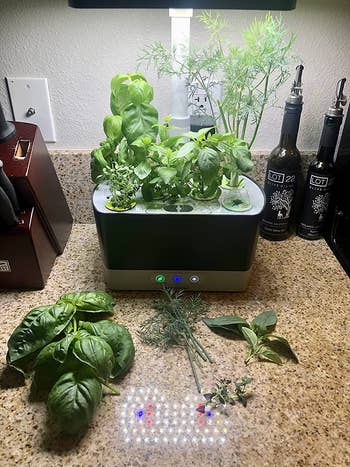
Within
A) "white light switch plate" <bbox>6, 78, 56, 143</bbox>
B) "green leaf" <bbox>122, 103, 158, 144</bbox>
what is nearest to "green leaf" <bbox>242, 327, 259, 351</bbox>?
"green leaf" <bbox>122, 103, 158, 144</bbox>

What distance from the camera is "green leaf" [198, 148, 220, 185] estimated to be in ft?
1.94

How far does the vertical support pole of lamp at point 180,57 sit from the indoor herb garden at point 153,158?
10cm

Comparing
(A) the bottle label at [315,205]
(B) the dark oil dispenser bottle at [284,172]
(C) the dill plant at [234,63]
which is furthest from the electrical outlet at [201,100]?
(A) the bottle label at [315,205]

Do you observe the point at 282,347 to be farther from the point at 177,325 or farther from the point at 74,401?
the point at 74,401

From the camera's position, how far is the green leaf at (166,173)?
60 centimetres

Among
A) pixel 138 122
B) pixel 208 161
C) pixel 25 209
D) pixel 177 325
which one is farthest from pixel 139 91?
pixel 177 325

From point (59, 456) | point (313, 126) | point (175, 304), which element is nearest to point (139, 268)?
point (175, 304)

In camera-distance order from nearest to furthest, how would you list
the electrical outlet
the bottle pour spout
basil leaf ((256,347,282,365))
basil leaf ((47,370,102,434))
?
basil leaf ((47,370,102,434)), basil leaf ((256,347,282,365)), the bottle pour spout, the electrical outlet

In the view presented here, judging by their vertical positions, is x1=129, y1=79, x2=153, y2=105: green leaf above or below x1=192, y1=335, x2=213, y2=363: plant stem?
above

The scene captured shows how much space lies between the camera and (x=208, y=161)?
591 millimetres

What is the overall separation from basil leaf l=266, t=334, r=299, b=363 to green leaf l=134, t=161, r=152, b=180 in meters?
0.32

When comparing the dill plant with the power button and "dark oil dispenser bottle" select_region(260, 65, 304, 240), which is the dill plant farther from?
the power button

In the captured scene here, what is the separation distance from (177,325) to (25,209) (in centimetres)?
33

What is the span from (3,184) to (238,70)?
1.40 feet
